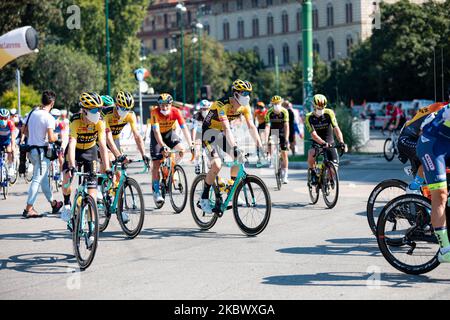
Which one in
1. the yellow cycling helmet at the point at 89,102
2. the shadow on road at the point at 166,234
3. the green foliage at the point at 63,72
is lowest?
the shadow on road at the point at 166,234

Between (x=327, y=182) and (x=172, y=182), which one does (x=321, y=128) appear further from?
(x=172, y=182)

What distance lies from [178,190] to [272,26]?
11252 cm

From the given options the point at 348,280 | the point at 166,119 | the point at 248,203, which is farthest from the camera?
the point at 166,119

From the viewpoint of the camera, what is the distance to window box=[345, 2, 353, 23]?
112 m

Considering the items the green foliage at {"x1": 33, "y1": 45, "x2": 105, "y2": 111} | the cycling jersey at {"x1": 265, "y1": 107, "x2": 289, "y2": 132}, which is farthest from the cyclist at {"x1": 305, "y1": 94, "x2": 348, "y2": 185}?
the green foliage at {"x1": 33, "y1": 45, "x2": 105, "y2": 111}

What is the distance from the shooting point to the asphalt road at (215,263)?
7.84 m

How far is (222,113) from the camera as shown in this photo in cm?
1182

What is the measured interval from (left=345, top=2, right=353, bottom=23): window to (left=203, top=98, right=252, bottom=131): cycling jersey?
102m

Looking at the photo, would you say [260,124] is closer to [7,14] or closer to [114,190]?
[114,190]

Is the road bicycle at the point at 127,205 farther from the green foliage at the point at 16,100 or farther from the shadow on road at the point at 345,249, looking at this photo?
the green foliage at the point at 16,100

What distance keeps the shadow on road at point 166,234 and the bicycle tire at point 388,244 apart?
3085mm

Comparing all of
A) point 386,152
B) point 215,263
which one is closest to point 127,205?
point 215,263

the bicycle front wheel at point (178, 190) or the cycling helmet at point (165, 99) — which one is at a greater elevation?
the cycling helmet at point (165, 99)

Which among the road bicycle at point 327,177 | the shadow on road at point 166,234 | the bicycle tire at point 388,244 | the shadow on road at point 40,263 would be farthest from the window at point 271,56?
the bicycle tire at point 388,244
